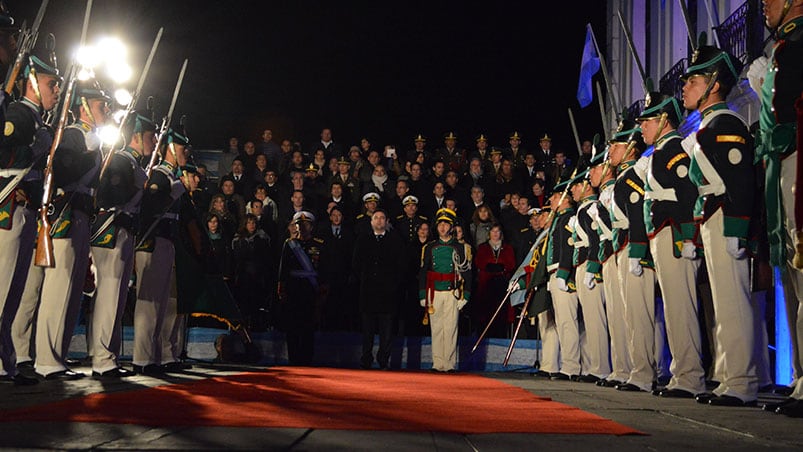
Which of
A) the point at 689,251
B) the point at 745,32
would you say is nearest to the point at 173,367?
the point at 689,251

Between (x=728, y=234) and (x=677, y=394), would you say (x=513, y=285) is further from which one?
(x=728, y=234)

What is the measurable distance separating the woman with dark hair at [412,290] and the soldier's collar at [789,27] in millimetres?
8529

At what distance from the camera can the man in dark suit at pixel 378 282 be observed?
1253 centimetres

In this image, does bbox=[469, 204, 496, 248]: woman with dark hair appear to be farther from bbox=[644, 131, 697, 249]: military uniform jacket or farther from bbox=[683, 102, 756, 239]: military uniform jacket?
bbox=[683, 102, 756, 239]: military uniform jacket

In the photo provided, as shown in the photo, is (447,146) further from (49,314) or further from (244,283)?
(49,314)

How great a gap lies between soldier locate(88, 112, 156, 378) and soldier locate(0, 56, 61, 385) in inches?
44.0

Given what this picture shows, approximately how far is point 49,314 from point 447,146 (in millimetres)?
11701

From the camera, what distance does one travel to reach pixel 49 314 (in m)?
6.95

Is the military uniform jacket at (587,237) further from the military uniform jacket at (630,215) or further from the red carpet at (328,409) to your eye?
the red carpet at (328,409)

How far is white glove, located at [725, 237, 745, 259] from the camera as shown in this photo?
5.83 metres

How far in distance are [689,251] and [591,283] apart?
9.20 feet

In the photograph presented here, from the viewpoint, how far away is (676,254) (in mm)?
6750

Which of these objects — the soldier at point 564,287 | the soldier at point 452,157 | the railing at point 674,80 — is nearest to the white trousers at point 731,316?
the soldier at point 564,287

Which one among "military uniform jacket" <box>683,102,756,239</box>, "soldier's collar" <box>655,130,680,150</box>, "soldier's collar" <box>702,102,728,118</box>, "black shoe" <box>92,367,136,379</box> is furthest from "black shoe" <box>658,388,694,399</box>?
"black shoe" <box>92,367,136,379</box>
